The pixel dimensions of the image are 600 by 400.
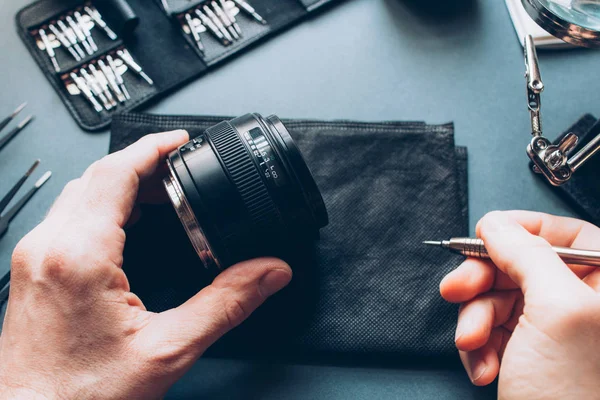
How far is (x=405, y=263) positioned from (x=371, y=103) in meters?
0.26

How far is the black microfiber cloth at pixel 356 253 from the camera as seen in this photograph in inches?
26.6

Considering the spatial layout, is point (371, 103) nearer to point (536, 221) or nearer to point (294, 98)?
point (294, 98)

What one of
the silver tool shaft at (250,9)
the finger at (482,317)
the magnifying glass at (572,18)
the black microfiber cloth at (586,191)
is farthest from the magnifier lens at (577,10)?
the silver tool shaft at (250,9)

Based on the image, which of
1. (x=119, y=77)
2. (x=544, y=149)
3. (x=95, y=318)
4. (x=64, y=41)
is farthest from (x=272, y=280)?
(x=64, y=41)

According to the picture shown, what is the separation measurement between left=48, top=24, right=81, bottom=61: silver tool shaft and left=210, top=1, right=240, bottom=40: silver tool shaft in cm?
22

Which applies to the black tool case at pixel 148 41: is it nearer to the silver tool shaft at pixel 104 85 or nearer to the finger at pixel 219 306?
the silver tool shaft at pixel 104 85

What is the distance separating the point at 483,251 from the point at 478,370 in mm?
135

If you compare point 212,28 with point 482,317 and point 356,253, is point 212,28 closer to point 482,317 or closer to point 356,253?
point 356,253

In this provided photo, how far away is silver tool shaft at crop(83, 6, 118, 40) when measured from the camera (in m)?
0.86

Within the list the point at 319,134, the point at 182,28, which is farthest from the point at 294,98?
the point at 182,28

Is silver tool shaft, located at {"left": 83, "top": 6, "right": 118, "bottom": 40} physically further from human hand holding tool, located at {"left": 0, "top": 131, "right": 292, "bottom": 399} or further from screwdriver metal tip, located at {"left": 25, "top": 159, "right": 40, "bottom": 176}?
human hand holding tool, located at {"left": 0, "top": 131, "right": 292, "bottom": 399}

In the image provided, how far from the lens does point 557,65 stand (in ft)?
2.82

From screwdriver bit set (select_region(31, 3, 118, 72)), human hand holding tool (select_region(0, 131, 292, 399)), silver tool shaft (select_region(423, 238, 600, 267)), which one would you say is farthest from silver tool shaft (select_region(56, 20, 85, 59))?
silver tool shaft (select_region(423, 238, 600, 267))

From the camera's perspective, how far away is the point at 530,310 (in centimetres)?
54
